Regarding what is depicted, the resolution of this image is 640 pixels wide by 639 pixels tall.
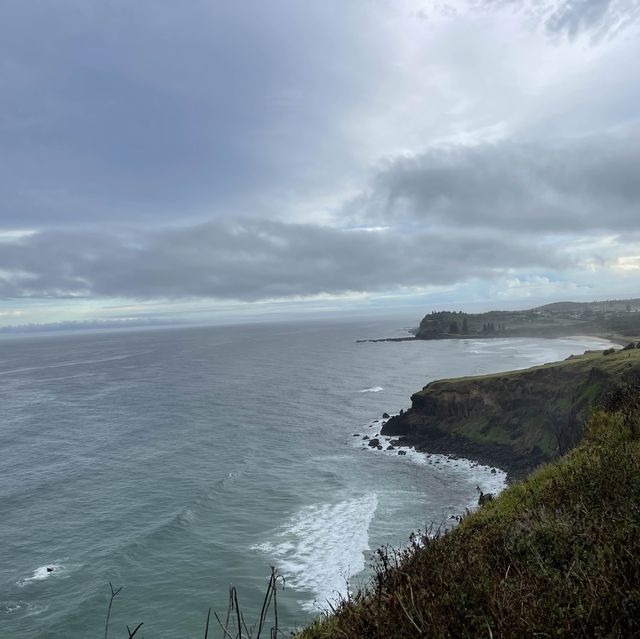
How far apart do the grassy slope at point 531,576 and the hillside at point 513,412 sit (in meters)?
45.7

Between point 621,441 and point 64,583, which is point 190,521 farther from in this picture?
point 621,441

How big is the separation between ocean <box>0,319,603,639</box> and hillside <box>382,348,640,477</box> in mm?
5339

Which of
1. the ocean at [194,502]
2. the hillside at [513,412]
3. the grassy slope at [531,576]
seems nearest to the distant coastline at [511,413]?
the hillside at [513,412]

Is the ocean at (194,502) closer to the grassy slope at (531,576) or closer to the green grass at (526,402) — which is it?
the grassy slope at (531,576)

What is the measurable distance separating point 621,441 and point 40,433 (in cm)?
7464

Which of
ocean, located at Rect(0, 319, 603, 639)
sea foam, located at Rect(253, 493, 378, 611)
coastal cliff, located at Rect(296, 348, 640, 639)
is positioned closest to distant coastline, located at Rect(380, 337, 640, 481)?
ocean, located at Rect(0, 319, 603, 639)

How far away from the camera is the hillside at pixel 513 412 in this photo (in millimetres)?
54216

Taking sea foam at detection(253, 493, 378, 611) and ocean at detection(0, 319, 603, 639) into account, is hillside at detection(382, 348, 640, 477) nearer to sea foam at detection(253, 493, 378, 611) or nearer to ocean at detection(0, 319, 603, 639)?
ocean at detection(0, 319, 603, 639)

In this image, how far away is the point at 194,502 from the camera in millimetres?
42031

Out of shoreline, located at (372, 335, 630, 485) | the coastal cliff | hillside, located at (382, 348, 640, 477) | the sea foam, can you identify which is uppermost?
the coastal cliff

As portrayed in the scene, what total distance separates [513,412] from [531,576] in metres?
63.6

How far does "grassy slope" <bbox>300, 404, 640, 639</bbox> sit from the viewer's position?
4438 mm

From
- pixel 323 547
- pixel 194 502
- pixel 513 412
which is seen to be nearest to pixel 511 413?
pixel 513 412

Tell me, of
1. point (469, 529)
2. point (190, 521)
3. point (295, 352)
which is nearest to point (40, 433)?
point (190, 521)
